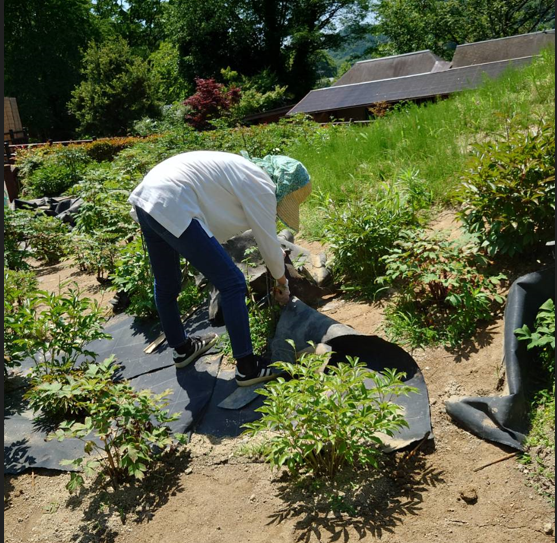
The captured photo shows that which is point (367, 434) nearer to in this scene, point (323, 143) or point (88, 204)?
point (88, 204)

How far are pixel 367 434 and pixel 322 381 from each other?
0.95 ft

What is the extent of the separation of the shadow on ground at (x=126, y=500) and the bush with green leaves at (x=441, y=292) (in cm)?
160

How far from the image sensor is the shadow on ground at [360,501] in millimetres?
2201

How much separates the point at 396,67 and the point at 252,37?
9.85m

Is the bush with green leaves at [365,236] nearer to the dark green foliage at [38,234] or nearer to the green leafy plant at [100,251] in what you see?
the green leafy plant at [100,251]

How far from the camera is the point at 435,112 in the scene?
637cm

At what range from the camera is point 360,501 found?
7.62ft

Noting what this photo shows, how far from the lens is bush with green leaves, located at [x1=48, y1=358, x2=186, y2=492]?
2527 millimetres

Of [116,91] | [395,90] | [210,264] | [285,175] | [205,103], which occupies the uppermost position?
[116,91]

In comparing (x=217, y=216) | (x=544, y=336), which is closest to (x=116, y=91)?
(x=217, y=216)

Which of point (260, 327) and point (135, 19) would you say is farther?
point (135, 19)

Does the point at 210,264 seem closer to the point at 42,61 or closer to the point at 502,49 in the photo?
the point at 502,49

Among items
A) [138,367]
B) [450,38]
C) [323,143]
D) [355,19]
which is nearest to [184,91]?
[355,19]

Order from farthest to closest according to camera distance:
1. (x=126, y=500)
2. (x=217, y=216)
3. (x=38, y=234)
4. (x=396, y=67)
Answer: (x=396, y=67)
(x=38, y=234)
(x=217, y=216)
(x=126, y=500)
